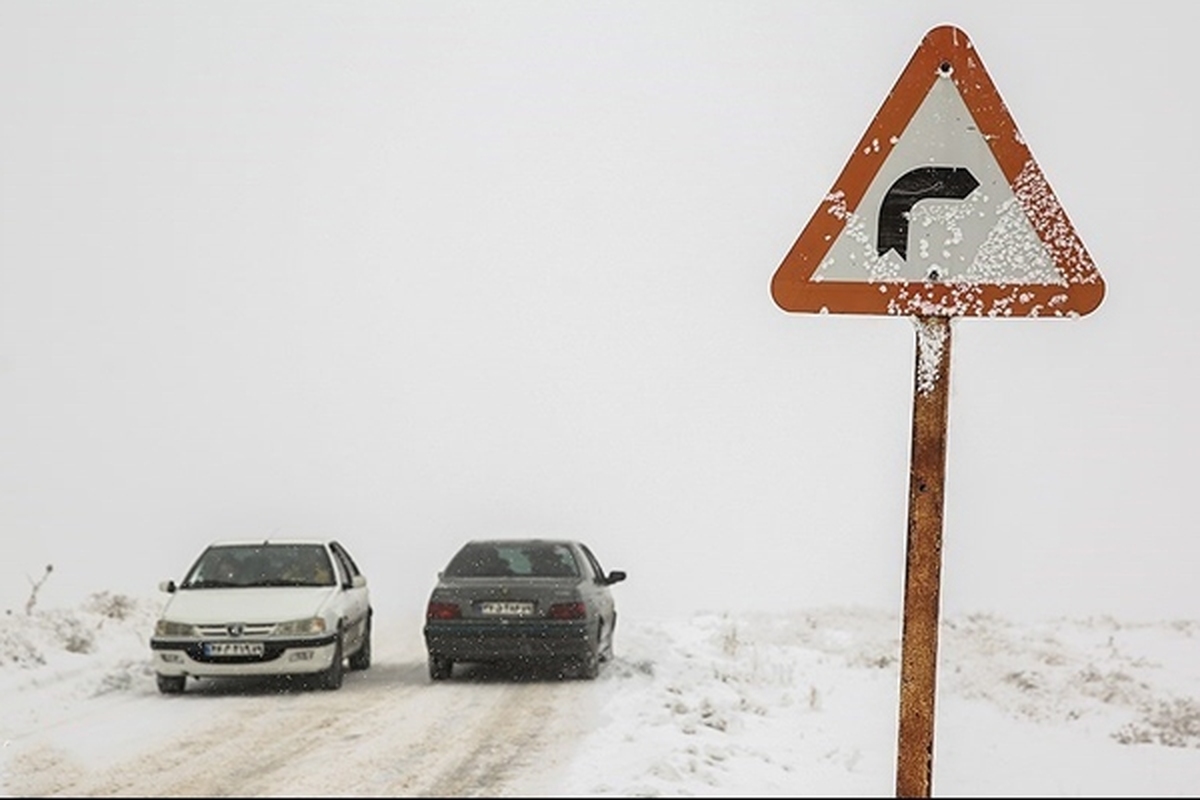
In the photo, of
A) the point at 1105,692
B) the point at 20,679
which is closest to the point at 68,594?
the point at 20,679

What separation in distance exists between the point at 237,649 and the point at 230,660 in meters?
0.12

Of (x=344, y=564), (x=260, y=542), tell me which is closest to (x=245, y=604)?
(x=260, y=542)

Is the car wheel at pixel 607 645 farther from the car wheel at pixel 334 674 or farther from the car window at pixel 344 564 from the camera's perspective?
the car wheel at pixel 334 674

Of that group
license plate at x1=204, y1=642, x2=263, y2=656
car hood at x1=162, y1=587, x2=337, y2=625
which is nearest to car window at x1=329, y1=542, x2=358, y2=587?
car hood at x1=162, y1=587, x2=337, y2=625

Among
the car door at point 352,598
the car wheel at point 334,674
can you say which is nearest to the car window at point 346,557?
the car door at point 352,598

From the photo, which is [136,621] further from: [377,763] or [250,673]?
[377,763]

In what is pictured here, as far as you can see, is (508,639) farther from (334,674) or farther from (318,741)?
(318,741)

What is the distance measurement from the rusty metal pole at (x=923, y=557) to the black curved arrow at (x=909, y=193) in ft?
0.72

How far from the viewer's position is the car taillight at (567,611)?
14.8m

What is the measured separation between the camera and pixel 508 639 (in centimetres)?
1484

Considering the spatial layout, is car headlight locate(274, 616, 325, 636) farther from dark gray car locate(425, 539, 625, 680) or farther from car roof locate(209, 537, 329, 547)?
car roof locate(209, 537, 329, 547)

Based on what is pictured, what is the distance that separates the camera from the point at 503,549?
53.2 feet

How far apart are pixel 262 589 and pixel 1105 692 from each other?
831cm

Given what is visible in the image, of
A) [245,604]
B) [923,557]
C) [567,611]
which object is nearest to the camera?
[923,557]
